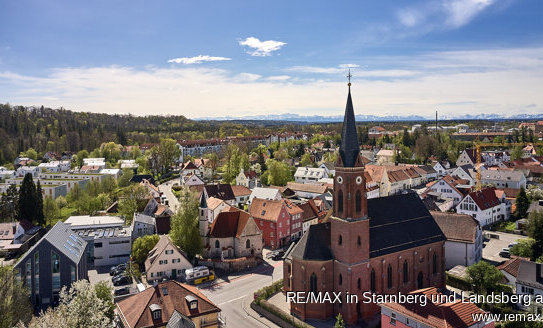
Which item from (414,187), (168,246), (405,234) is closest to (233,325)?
(168,246)

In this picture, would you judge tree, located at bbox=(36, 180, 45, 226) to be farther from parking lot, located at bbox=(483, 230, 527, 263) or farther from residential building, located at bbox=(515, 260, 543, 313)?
residential building, located at bbox=(515, 260, 543, 313)

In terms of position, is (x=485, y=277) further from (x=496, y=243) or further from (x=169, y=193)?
(x=169, y=193)

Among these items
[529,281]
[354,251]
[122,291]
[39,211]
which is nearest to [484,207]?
[529,281]

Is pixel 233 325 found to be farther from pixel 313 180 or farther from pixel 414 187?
pixel 414 187

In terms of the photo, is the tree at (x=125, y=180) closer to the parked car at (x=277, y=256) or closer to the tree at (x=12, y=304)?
the parked car at (x=277, y=256)

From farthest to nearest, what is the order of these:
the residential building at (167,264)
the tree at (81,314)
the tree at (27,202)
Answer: the tree at (27,202)
the residential building at (167,264)
the tree at (81,314)

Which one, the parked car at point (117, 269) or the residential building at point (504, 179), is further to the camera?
the residential building at point (504, 179)

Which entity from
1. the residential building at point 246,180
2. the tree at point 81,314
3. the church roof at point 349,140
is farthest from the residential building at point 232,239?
the residential building at point 246,180
